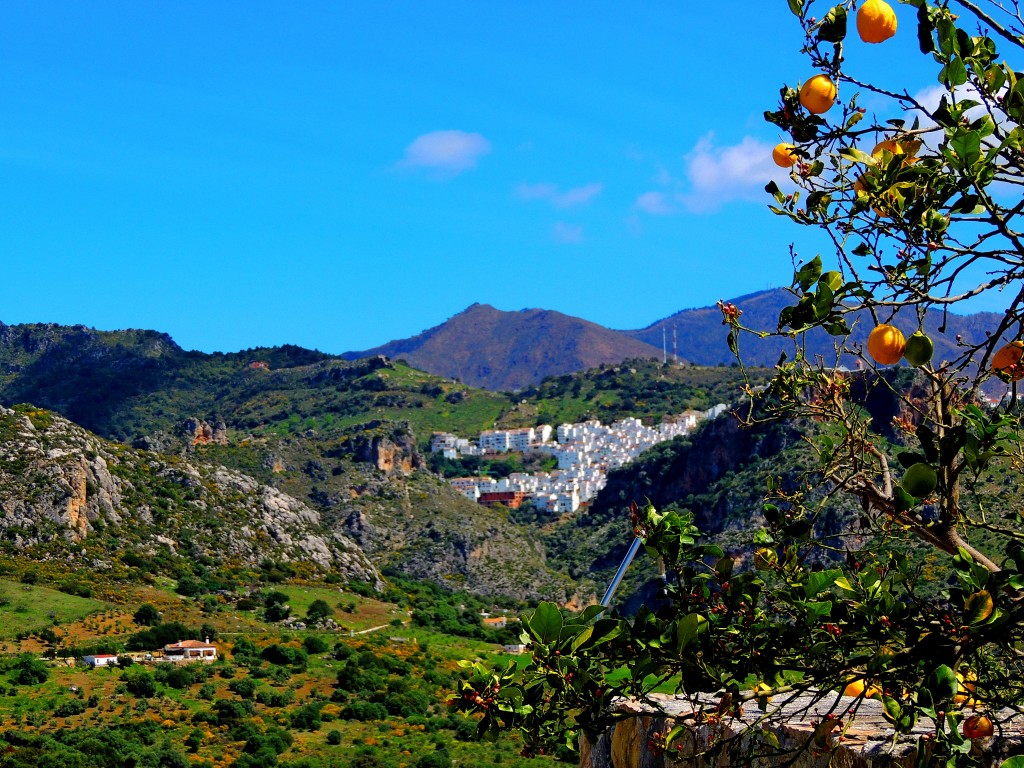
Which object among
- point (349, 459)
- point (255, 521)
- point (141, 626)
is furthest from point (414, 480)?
point (141, 626)

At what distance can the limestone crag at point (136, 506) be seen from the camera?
141 feet

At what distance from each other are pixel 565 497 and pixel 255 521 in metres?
40.8

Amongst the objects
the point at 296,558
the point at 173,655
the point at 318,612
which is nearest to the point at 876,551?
the point at 173,655

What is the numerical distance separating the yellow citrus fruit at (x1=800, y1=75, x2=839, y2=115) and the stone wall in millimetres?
1464

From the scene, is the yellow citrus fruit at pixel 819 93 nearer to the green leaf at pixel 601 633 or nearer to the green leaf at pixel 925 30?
the green leaf at pixel 925 30

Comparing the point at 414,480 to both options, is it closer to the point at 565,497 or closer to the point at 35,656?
the point at 565,497

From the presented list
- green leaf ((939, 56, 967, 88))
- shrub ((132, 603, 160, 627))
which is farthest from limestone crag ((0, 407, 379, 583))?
green leaf ((939, 56, 967, 88))

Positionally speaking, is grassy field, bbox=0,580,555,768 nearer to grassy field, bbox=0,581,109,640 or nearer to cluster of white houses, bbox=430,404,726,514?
grassy field, bbox=0,581,109,640

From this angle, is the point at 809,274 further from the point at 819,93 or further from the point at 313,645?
the point at 313,645

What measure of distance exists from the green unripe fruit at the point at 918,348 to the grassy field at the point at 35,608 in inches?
1372

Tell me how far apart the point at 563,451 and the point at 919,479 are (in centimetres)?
10219

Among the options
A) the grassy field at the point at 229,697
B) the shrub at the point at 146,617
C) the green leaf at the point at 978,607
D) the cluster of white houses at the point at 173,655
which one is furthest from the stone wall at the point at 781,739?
the shrub at the point at 146,617

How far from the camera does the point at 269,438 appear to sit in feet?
270

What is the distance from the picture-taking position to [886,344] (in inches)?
109
